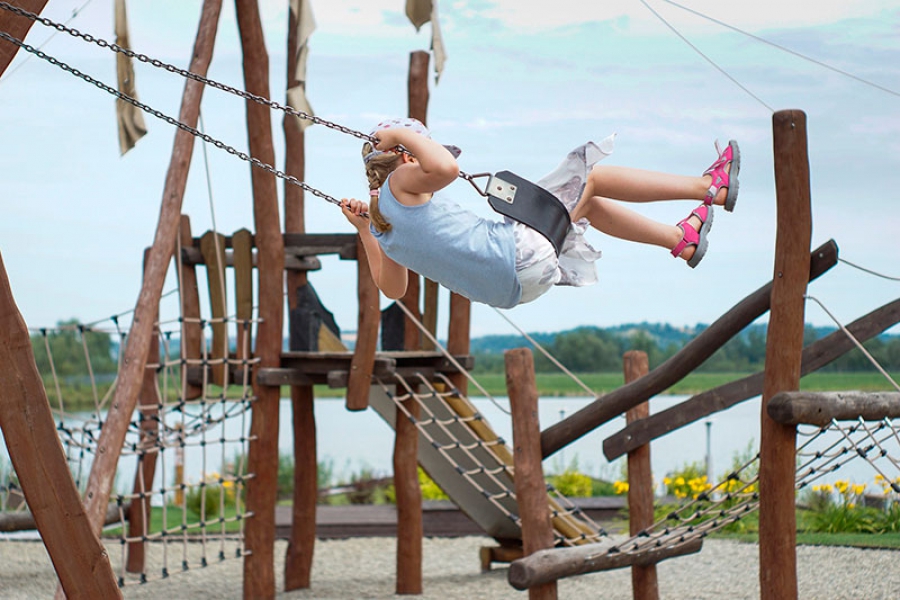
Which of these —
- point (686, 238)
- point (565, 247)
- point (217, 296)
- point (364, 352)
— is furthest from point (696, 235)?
point (217, 296)

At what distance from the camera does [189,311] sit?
6605mm

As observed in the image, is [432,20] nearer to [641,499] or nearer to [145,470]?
[641,499]

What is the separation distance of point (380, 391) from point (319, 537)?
2563 millimetres

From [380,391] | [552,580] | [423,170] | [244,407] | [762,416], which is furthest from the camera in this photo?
[380,391]

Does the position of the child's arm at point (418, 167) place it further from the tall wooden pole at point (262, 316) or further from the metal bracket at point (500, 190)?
the tall wooden pole at point (262, 316)

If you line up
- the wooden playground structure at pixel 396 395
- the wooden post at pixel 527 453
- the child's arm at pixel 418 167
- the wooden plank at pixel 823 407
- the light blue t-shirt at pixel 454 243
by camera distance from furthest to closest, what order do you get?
1. the wooden post at pixel 527 453
2. the wooden plank at pixel 823 407
3. the wooden playground structure at pixel 396 395
4. the light blue t-shirt at pixel 454 243
5. the child's arm at pixel 418 167

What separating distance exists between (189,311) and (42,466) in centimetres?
305

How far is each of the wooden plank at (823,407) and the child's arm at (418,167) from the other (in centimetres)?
158

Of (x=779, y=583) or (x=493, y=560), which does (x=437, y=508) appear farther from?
(x=779, y=583)

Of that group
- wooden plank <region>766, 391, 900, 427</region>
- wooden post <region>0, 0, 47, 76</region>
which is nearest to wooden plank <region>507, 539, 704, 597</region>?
wooden plank <region>766, 391, 900, 427</region>

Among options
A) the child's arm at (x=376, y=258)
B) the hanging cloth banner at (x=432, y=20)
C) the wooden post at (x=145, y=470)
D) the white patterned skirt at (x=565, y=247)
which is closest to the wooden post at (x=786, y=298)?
the white patterned skirt at (x=565, y=247)

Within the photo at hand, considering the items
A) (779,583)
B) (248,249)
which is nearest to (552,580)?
(779,583)

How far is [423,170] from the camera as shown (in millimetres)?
3041

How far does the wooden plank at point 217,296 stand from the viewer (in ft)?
21.4
